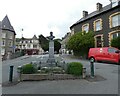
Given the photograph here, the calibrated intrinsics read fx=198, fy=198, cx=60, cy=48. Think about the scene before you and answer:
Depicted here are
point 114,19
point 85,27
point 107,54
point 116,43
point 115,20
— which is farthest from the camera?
point 85,27

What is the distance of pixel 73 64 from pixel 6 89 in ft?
14.9

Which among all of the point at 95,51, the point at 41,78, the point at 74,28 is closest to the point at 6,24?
the point at 74,28

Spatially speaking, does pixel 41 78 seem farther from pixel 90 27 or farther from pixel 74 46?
pixel 90 27

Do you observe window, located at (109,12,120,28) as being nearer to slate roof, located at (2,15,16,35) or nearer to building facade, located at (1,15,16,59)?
building facade, located at (1,15,16,59)

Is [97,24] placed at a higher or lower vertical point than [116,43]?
higher

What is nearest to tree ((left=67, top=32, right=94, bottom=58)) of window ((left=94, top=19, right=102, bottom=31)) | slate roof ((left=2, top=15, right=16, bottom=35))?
window ((left=94, top=19, right=102, bottom=31))

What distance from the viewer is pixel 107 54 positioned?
23078 mm

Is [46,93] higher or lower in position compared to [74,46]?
lower

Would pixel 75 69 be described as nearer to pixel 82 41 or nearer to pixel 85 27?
pixel 82 41

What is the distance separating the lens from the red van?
21.8m

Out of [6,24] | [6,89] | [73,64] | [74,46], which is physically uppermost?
[6,24]

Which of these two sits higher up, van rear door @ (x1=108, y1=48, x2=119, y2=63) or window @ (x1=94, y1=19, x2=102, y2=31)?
window @ (x1=94, y1=19, x2=102, y2=31)

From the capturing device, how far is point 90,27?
130ft

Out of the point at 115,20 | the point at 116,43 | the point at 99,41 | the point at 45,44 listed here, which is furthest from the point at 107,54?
the point at 45,44
